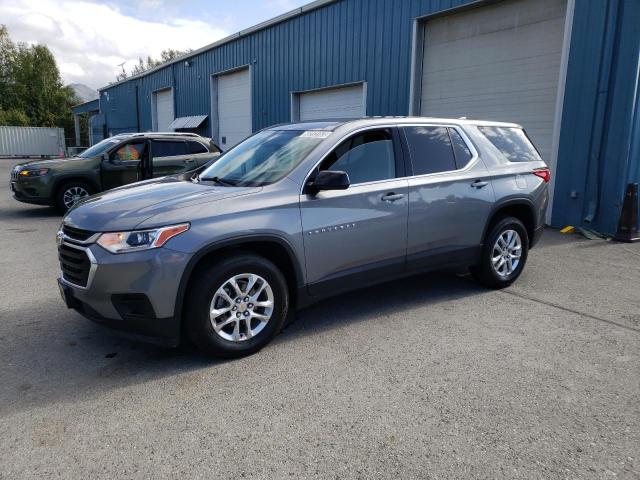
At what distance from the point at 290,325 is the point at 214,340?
0.98m

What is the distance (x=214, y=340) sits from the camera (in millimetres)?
3541

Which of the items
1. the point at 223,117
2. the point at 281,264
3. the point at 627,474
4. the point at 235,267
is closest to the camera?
the point at 627,474

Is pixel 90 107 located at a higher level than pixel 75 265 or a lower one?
higher

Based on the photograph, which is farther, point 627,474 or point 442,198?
point 442,198

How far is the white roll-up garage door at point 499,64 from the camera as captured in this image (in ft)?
29.7

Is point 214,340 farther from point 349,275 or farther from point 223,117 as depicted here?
point 223,117

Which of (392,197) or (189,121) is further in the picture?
(189,121)

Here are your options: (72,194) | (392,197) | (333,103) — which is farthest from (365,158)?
(333,103)

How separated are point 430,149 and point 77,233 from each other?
10.3 feet

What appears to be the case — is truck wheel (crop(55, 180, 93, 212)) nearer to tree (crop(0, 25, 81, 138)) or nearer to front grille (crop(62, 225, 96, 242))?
front grille (crop(62, 225, 96, 242))

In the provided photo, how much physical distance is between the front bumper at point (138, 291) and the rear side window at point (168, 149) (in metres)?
7.27

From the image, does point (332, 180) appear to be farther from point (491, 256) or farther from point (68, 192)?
point (68, 192)

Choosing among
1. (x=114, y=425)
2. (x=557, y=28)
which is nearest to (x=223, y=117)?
(x=557, y=28)

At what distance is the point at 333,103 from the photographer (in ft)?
46.6
